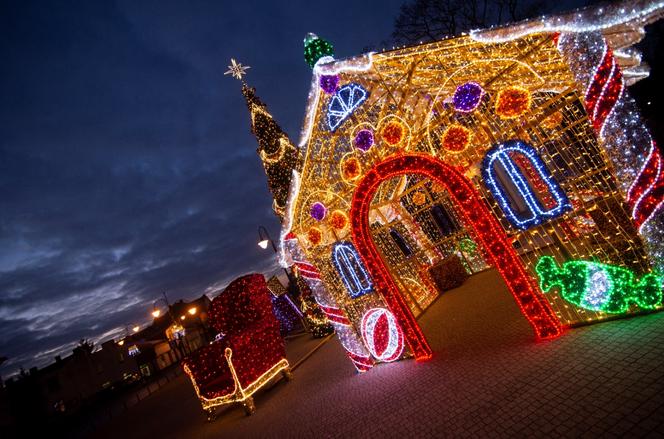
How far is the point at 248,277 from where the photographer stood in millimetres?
6980

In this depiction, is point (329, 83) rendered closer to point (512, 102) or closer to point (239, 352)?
point (512, 102)

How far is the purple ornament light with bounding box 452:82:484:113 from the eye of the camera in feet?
13.6

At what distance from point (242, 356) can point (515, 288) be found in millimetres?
5143

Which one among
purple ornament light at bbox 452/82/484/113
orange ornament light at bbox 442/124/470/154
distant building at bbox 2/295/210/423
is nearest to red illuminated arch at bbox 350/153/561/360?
orange ornament light at bbox 442/124/470/154

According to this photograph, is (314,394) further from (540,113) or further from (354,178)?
(540,113)

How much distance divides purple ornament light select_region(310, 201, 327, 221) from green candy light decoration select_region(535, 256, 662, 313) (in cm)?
355

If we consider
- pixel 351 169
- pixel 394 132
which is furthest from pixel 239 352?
pixel 394 132

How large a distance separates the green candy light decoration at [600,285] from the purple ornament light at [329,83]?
4.11 m

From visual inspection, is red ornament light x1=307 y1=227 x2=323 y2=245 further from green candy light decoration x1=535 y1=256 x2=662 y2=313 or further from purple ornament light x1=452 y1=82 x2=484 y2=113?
green candy light decoration x1=535 y1=256 x2=662 y2=313

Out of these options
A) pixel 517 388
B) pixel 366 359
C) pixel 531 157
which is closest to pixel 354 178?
pixel 531 157

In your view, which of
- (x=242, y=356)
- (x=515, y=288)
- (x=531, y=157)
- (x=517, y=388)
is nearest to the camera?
(x=517, y=388)

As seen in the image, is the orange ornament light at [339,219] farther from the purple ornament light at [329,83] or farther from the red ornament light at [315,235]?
the purple ornament light at [329,83]

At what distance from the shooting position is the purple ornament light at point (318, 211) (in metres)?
6.05

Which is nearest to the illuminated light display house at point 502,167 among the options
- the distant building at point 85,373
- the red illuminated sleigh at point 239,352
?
the red illuminated sleigh at point 239,352
